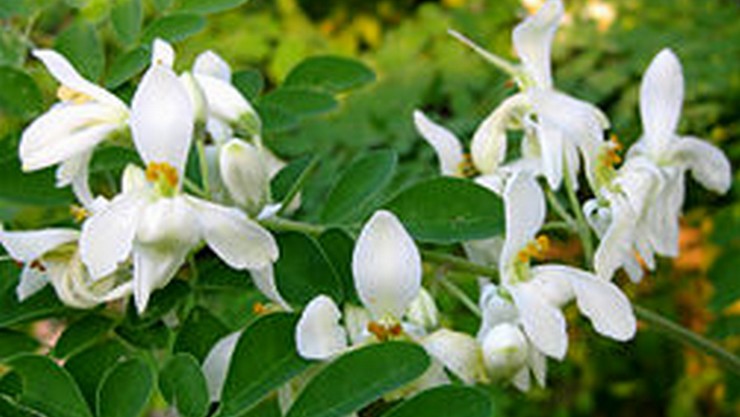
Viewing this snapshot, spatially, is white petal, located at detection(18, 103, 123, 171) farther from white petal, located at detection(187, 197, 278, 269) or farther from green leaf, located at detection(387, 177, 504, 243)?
green leaf, located at detection(387, 177, 504, 243)

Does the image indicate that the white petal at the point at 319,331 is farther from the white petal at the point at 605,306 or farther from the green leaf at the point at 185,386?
A: the white petal at the point at 605,306

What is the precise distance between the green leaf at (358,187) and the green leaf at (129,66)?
201 millimetres

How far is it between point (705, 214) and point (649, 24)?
0.37 meters

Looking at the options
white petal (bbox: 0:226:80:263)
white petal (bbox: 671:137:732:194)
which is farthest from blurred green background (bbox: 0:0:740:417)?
white petal (bbox: 671:137:732:194)

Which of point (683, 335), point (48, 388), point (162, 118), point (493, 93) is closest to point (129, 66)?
point (162, 118)

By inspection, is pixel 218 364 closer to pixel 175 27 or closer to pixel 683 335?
pixel 175 27

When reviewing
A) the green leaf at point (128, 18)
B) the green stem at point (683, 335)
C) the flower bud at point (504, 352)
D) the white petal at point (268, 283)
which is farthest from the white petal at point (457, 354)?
the green leaf at point (128, 18)

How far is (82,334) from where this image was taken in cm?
91

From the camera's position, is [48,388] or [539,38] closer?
[48,388]

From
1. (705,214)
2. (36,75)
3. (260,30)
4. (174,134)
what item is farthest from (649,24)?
(174,134)

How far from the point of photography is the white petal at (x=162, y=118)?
764mm

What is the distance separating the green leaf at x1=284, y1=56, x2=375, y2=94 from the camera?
1.13m

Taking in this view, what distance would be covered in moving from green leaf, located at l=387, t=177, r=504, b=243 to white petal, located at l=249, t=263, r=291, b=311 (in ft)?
0.39

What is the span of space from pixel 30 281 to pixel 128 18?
0.28m
